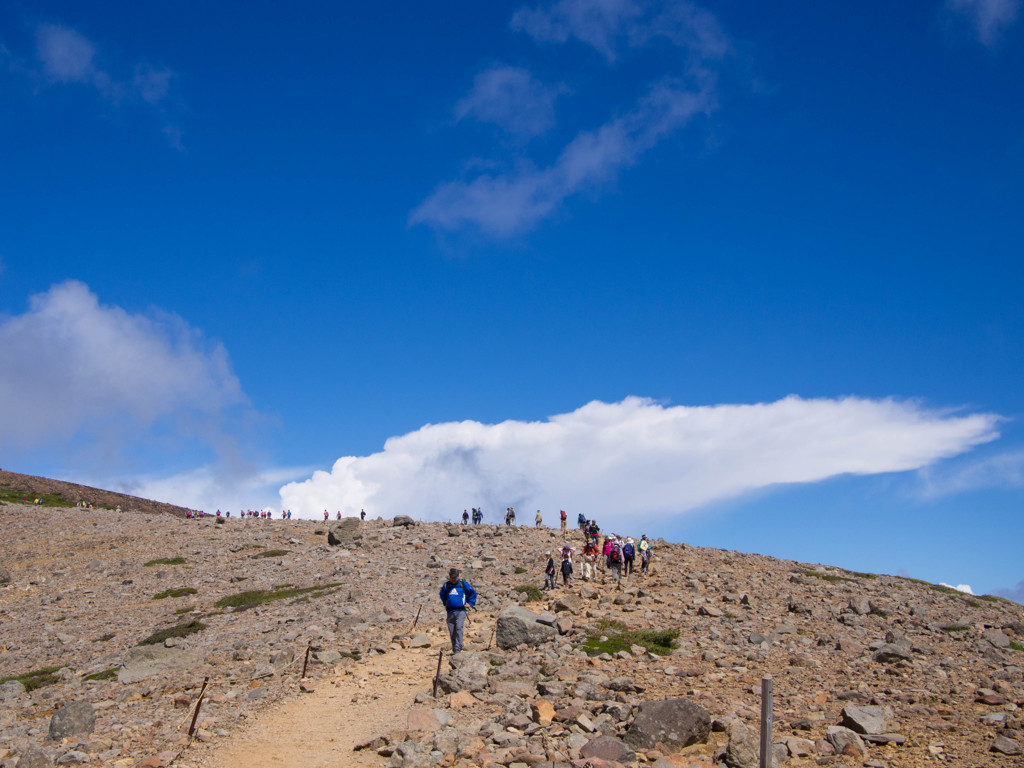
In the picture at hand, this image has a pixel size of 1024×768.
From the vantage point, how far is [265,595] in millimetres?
36438

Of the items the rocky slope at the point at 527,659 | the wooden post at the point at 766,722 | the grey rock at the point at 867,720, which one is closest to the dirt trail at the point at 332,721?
the rocky slope at the point at 527,659

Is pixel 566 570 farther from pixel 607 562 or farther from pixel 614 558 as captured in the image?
pixel 607 562

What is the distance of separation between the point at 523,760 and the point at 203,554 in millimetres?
42809

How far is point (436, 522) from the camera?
201 ft

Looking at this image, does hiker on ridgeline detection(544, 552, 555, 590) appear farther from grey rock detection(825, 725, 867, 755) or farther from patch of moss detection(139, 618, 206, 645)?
grey rock detection(825, 725, 867, 755)

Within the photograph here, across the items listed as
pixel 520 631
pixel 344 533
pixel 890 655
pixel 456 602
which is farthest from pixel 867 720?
pixel 344 533

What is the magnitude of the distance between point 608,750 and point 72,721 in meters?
12.5

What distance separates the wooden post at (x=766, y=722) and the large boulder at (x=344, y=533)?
138 feet

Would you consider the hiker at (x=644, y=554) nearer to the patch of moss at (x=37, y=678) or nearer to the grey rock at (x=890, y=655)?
the grey rock at (x=890, y=655)

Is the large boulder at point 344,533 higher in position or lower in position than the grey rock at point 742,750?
higher

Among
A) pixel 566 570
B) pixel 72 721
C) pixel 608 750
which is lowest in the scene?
pixel 72 721

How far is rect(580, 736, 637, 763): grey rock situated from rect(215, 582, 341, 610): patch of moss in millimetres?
23576

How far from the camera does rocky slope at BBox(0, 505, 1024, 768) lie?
1455cm

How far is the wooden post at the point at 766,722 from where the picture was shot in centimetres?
1145
